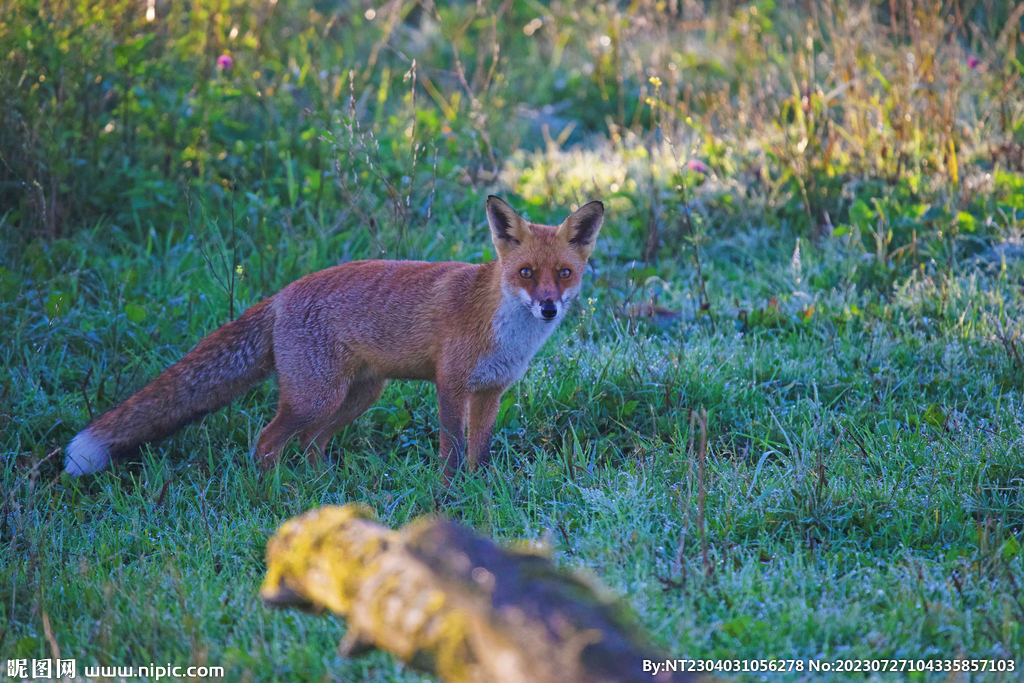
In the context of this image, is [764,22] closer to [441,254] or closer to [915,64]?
[915,64]

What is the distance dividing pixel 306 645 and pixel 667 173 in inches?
216

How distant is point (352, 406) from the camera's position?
4371mm

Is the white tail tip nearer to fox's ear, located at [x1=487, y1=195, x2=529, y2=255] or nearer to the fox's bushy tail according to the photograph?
the fox's bushy tail

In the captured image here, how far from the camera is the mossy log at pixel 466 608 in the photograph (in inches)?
60.9

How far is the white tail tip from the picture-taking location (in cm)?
382

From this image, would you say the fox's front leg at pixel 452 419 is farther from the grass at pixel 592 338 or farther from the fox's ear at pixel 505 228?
the fox's ear at pixel 505 228

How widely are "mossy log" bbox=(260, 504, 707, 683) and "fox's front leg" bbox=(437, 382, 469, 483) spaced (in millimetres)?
1913

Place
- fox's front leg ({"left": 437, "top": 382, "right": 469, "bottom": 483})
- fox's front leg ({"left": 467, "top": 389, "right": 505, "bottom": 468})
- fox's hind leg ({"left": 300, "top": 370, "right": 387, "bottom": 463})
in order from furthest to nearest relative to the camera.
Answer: fox's hind leg ({"left": 300, "top": 370, "right": 387, "bottom": 463}) < fox's front leg ({"left": 467, "top": 389, "right": 505, "bottom": 468}) < fox's front leg ({"left": 437, "top": 382, "right": 469, "bottom": 483})

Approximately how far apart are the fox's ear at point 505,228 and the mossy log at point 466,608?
7.66 ft

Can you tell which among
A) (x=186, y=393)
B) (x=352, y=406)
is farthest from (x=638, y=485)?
(x=186, y=393)

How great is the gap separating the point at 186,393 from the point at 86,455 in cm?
52

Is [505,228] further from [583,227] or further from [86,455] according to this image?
[86,455]

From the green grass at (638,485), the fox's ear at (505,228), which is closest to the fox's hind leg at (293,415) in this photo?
the green grass at (638,485)

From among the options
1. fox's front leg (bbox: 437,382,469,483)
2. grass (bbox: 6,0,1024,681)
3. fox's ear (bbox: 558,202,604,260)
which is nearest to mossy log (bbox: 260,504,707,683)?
grass (bbox: 6,0,1024,681)
